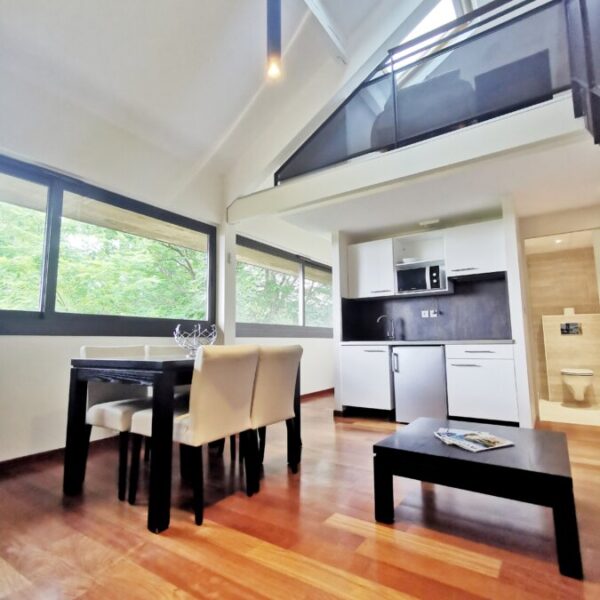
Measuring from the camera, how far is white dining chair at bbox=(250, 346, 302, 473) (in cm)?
221

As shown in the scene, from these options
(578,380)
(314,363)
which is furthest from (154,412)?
(578,380)

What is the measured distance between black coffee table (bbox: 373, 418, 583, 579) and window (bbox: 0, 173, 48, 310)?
2.80 metres

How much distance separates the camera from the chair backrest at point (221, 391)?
181 cm

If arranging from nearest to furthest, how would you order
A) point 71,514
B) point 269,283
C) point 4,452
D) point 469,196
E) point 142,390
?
point 71,514
point 4,452
point 142,390
point 469,196
point 269,283

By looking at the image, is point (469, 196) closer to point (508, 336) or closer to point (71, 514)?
point (508, 336)

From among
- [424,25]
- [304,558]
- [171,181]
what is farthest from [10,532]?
[424,25]

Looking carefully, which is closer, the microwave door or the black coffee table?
the black coffee table

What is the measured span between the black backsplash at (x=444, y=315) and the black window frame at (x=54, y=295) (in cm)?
252

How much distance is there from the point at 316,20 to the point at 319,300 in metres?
4.02

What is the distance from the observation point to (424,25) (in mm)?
4590

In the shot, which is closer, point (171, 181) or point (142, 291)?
point (142, 291)

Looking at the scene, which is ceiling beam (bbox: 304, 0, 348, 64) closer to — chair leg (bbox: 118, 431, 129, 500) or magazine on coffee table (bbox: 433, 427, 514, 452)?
magazine on coffee table (bbox: 433, 427, 514, 452)

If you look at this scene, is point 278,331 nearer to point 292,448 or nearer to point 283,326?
point 283,326

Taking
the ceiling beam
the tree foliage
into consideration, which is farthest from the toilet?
the ceiling beam
